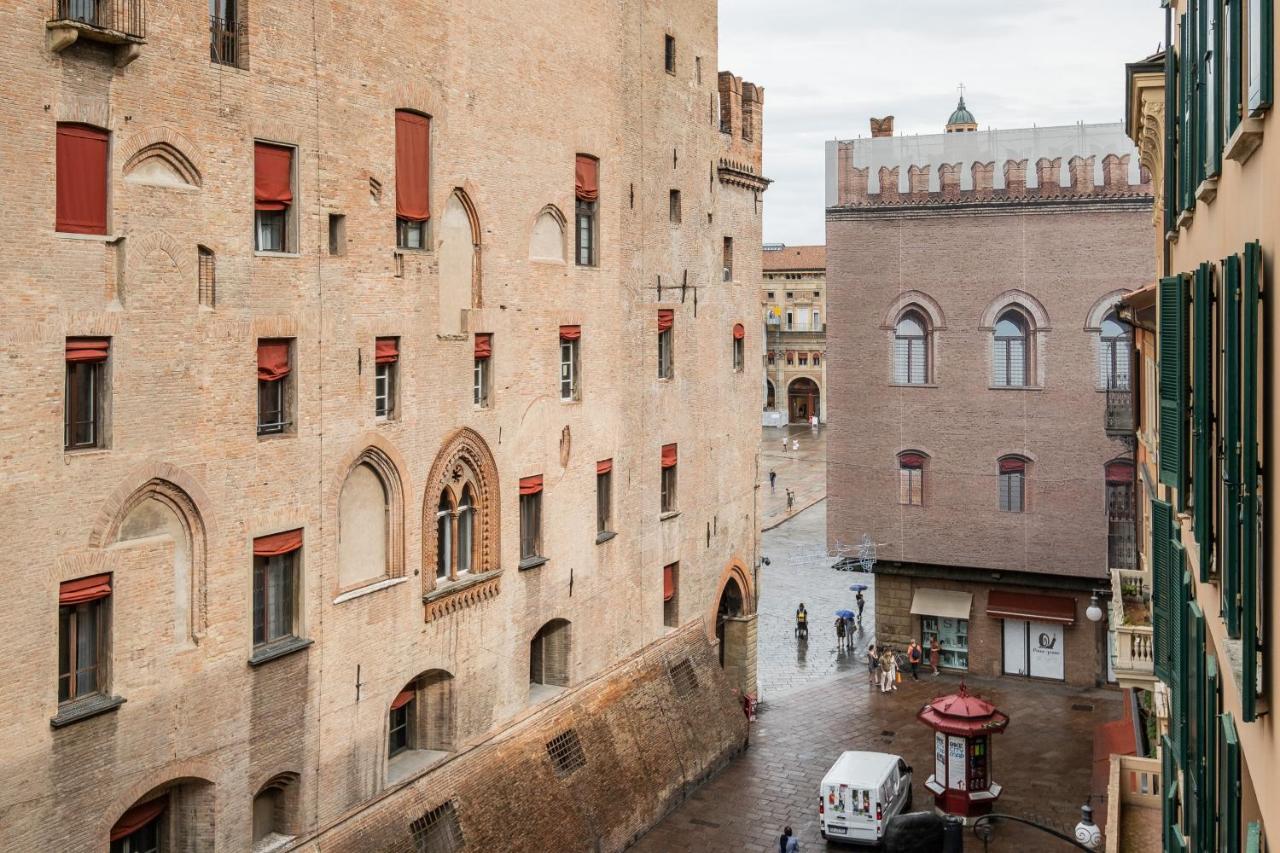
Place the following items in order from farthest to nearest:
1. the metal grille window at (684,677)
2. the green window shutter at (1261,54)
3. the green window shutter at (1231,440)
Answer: the metal grille window at (684,677), the green window shutter at (1231,440), the green window shutter at (1261,54)

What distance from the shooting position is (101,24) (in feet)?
53.4

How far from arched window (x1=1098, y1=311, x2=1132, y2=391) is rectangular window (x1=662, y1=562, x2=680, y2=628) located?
13.5 meters

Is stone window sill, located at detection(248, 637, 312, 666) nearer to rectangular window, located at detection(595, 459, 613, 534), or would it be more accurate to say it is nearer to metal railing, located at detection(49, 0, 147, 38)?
metal railing, located at detection(49, 0, 147, 38)

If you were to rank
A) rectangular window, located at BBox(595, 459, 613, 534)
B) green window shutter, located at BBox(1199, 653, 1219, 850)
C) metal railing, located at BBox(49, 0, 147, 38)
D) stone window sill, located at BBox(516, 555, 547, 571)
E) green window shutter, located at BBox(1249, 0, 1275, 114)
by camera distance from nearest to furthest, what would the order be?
1. green window shutter, located at BBox(1249, 0, 1275, 114)
2. green window shutter, located at BBox(1199, 653, 1219, 850)
3. metal railing, located at BBox(49, 0, 147, 38)
4. stone window sill, located at BBox(516, 555, 547, 571)
5. rectangular window, located at BBox(595, 459, 613, 534)

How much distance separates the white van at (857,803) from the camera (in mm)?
26031

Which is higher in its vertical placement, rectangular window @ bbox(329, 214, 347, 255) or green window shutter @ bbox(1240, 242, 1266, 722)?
rectangular window @ bbox(329, 214, 347, 255)

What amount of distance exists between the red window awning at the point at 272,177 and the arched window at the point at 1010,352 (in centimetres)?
2411

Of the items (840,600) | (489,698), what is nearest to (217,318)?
(489,698)

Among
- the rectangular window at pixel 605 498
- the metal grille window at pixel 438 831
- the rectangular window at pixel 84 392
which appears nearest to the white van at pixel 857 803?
the rectangular window at pixel 605 498

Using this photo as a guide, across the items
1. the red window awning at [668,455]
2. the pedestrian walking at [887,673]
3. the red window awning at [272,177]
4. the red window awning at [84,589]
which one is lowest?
the pedestrian walking at [887,673]

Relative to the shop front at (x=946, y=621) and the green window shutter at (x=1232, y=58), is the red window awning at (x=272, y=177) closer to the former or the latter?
the green window shutter at (x=1232, y=58)

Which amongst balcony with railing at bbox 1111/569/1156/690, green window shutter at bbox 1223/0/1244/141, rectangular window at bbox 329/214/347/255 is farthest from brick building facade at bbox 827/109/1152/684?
green window shutter at bbox 1223/0/1244/141

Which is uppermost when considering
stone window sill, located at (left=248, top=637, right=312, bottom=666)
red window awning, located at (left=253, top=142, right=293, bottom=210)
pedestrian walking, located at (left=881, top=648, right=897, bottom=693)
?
red window awning, located at (left=253, top=142, right=293, bottom=210)

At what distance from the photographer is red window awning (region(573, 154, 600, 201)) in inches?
1072
